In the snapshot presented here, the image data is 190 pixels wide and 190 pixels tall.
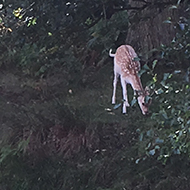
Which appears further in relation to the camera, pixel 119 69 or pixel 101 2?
pixel 119 69

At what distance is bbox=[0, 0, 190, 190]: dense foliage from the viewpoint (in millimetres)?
4770

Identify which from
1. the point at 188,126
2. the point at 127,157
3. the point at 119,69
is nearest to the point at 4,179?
the point at 127,157

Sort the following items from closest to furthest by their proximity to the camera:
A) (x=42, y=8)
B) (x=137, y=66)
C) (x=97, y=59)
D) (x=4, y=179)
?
1. (x=42, y=8)
2. (x=137, y=66)
3. (x=4, y=179)
4. (x=97, y=59)

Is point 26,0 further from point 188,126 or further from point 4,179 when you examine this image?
point 188,126

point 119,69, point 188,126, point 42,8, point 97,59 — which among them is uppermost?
point 42,8

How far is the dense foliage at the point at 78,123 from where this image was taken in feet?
15.6

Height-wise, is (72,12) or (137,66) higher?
(72,12)

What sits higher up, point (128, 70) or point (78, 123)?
point (128, 70)

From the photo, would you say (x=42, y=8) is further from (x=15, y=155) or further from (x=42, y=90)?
(x=42, y=90)

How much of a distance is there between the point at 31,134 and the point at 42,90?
1.56 m

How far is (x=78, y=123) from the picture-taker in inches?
235

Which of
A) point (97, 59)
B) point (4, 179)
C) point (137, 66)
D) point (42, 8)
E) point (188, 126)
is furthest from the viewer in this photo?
point (97, 59)

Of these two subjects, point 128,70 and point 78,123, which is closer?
point 128,70

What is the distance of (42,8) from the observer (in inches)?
182
